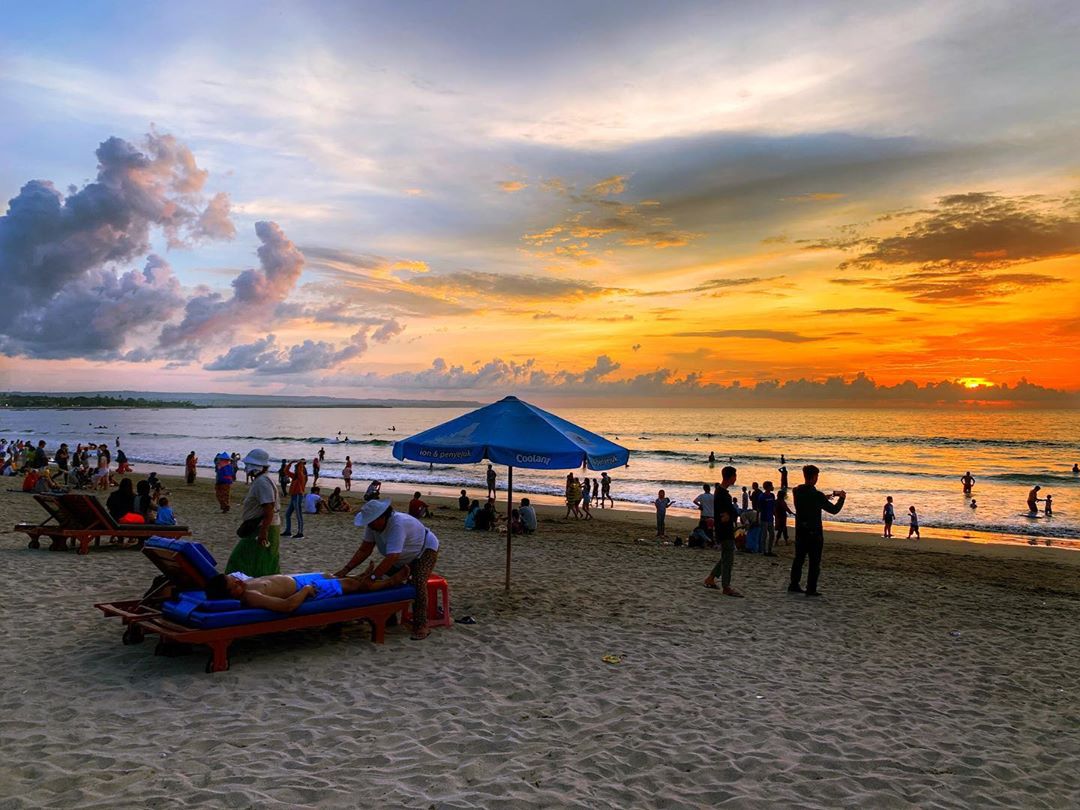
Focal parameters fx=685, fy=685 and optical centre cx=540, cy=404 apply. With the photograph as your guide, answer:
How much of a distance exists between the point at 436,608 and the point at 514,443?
6.92 feet

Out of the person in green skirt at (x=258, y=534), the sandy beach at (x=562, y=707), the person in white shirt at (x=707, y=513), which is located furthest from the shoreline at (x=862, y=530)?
the person in green skirt at (x=258, y=534)

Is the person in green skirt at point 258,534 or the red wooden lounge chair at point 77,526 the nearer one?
the person in green skirt at point 258,534

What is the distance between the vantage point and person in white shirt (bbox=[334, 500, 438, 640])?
6914mm

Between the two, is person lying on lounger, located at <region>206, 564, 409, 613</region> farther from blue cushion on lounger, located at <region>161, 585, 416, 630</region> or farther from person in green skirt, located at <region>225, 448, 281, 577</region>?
person in green skirt, located at <region>225, 448, 281, 577</region>

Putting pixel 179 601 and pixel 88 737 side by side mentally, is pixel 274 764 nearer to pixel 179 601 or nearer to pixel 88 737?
pixel 88 737

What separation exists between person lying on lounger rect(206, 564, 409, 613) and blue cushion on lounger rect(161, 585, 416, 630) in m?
0.06

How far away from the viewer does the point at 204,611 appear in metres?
6.12

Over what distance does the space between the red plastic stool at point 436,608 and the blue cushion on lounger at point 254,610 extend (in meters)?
0.58

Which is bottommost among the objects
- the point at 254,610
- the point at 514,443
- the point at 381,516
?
the point at 254,610

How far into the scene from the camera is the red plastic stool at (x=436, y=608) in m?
7.70

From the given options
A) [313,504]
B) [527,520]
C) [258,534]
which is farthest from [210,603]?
[313,504]

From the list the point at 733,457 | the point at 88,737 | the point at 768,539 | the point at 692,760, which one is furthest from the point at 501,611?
the point at 733,457

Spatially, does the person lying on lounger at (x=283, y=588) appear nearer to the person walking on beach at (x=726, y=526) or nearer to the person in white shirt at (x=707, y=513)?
the person walking on beach at (x=726, y=526)

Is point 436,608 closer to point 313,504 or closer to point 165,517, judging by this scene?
point 165,517
